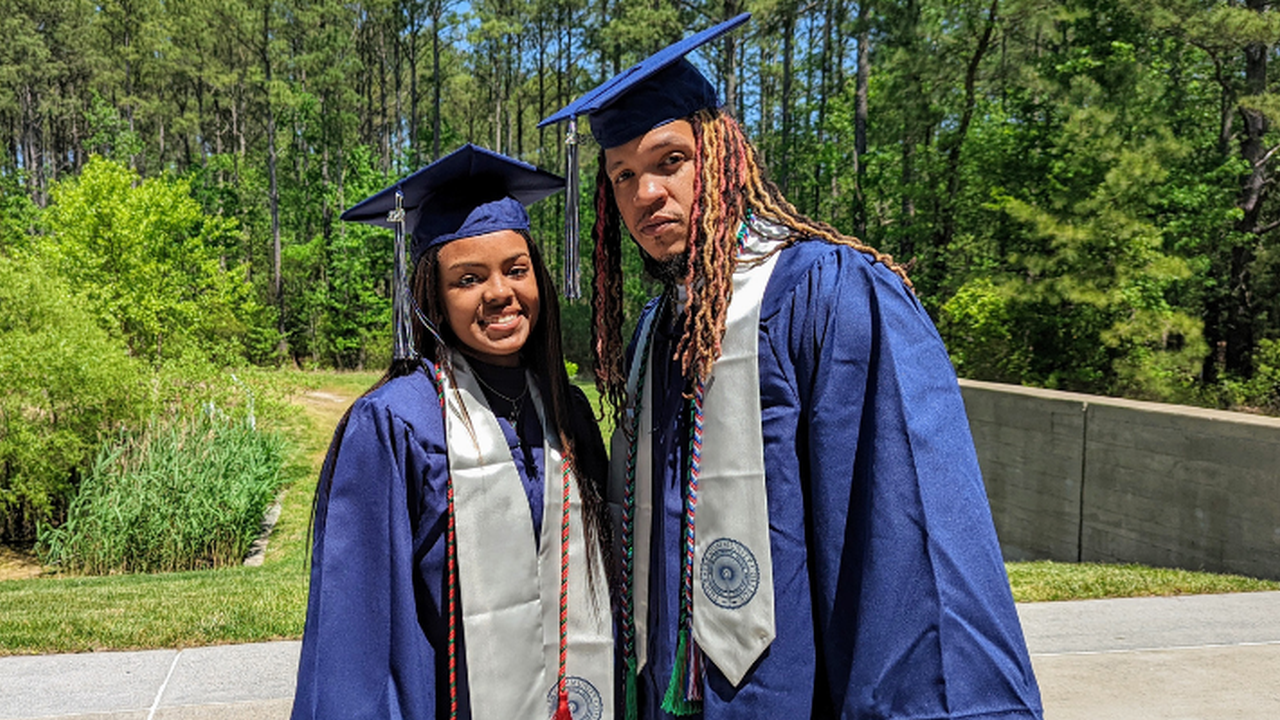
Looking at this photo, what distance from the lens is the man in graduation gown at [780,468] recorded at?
133cm

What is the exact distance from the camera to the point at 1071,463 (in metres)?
8.67

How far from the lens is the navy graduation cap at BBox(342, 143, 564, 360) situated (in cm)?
209

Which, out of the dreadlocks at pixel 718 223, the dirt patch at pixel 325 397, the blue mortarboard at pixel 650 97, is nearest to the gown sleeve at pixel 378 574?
the dreadlocks at pixel 718 223

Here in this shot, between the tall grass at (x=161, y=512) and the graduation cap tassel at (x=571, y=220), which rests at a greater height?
the graduation cap tassel at (x=571, y=220)

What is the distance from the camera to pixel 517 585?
1977 millimetres

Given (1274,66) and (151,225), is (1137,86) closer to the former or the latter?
(1274,66)

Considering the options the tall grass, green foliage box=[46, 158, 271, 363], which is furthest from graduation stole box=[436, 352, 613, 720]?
green foliage box=[46, 158, 271, 363]

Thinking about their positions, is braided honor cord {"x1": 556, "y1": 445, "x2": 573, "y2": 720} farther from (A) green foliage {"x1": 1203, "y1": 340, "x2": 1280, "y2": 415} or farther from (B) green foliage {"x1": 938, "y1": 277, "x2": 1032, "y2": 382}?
(A) green foliage {"x1": 1203, "y1": 340, "x2": 1280, "y2": 415}

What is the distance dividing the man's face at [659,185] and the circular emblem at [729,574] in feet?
1.81

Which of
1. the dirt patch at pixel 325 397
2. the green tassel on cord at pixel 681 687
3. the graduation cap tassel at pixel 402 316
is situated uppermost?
the graduation cap tassel at pixel 402 316

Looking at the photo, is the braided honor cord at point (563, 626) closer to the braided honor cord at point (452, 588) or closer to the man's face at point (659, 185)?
the braided honor cord at point (452, 588)

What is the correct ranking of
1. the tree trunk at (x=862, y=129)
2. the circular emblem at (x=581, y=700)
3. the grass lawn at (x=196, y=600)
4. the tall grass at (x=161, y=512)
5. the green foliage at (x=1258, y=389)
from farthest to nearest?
the tree trunk at (x=862, y=129)
the green foliage at (x=1258, y=389)
the tall grass at (x=161, y=512)
the grass lawn at (x=196, y=600)
the circular emblem at (x=581, y=700)

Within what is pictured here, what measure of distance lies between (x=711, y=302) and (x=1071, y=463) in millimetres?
8160

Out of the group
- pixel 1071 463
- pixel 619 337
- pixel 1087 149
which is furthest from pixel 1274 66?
pixel 619 337
